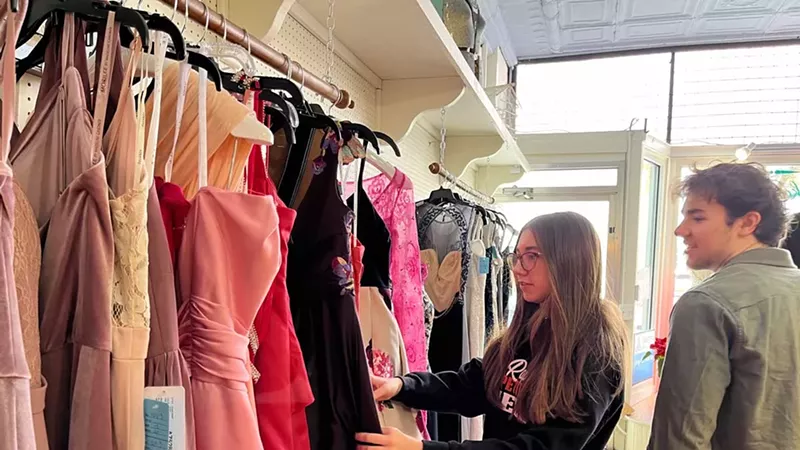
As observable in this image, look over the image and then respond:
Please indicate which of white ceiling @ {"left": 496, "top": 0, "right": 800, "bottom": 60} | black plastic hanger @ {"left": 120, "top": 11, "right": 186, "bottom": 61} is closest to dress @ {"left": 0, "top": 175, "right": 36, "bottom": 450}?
black plastic hanger @ {"left": 120, "top": 11, "right": 186, "bottom": 61}

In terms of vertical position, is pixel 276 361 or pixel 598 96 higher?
pixel 598 96

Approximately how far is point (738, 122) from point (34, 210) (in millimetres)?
4507

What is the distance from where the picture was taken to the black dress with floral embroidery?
2.67 feet

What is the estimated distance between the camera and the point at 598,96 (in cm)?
425

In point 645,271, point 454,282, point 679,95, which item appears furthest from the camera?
point 679,95

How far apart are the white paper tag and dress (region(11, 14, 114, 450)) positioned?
0.04m

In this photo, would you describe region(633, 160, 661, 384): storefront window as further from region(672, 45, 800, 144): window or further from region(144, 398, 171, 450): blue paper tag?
region(144, 398, 171, 450): blue paper tag

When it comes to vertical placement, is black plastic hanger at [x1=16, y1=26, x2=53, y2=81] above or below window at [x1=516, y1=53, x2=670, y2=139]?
below

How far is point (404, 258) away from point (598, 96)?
3.38 metres

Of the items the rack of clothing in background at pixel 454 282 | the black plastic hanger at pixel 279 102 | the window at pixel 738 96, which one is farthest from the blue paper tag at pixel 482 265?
the window at pixel 738 96

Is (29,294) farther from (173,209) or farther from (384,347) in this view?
(384,347)

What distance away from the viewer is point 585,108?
4230 millimetres

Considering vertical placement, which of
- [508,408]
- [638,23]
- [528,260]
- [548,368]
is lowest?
[508,408]

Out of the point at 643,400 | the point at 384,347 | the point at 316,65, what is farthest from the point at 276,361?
the point at 643,400
